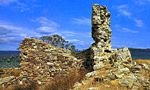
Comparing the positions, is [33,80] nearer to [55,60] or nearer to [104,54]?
[55,60]

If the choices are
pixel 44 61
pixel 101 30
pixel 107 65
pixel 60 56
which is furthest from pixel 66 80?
pixel 101 30

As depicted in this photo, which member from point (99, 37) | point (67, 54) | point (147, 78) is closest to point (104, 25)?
point (99, 37)

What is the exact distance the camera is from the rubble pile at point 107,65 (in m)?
27.6

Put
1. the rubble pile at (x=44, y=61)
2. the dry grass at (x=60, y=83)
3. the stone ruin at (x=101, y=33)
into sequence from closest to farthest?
the dry grass at (x=60, y=83)
the stone ruin at (x=101, y=33)
the rubble pile at (x=44, y=61)

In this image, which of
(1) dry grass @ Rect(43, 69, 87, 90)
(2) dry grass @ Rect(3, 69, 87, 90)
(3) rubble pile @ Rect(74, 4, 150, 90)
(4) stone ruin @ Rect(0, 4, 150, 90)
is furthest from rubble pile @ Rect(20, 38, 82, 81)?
(3) rubble pile @ Rect(74, 4, 150, 90)

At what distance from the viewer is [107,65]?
3172 cm

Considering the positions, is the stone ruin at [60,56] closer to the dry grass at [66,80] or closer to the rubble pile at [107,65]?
the rubble pile at [107,65]

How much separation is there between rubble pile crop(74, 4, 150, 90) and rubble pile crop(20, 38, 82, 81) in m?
1.95

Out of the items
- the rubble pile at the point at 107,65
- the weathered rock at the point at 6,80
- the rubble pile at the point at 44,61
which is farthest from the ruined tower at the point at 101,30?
the weathered rock at the point at 6,80

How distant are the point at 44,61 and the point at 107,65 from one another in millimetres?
6384

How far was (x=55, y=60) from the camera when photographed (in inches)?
1427

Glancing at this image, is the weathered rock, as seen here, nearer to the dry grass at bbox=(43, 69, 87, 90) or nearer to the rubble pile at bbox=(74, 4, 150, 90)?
the dry grass at bbox=(43, 69, 87, 90)

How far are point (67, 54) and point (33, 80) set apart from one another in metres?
3.13

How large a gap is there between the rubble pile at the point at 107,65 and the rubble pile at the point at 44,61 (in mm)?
1953
